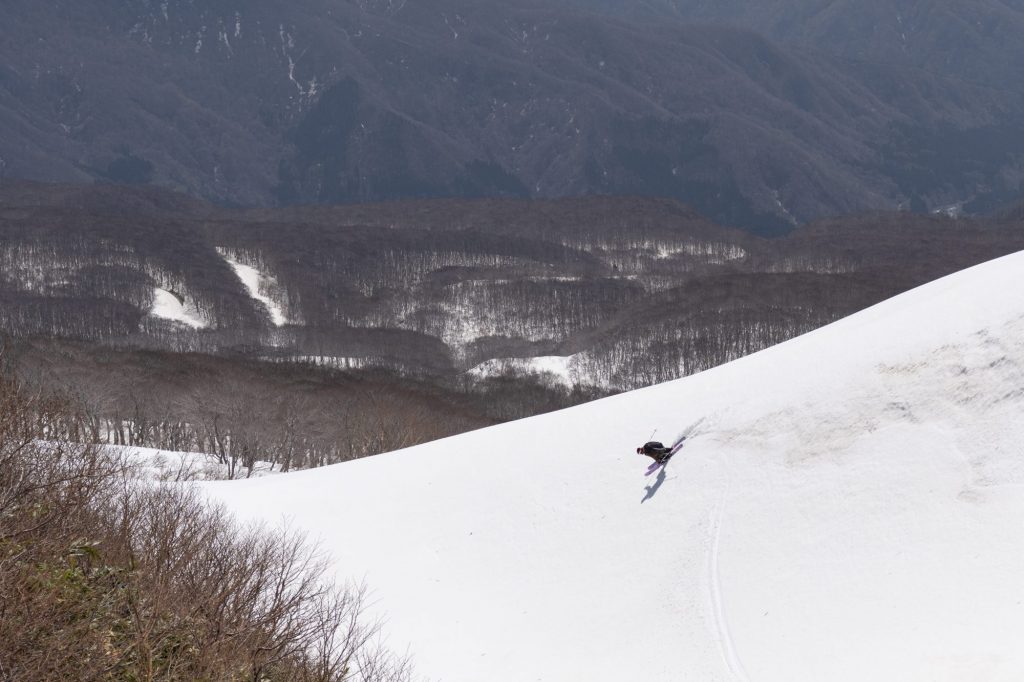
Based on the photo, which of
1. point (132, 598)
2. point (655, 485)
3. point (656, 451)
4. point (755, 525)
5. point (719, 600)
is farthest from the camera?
point (656, 451)

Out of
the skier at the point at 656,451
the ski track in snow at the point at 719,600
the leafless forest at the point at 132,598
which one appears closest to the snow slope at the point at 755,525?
the ski track in snow at the point at 719,600

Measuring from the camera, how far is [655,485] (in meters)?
45.8

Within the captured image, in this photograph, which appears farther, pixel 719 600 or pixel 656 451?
pixel 656 451

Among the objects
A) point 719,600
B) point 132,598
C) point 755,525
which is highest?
point 755,525

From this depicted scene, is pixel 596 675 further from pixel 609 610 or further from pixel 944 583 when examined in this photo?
pixel 944 583

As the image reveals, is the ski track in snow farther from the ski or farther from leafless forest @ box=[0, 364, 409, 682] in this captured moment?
leafless forest @ box=[0, 364, 409, 682]

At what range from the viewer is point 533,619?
4281cm

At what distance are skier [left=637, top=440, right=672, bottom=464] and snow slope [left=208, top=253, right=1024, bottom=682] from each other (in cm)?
46

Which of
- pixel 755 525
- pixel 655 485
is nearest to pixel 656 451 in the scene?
pixel 655 485

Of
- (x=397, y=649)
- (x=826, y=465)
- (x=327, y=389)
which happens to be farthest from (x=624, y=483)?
(x=327, y=389)

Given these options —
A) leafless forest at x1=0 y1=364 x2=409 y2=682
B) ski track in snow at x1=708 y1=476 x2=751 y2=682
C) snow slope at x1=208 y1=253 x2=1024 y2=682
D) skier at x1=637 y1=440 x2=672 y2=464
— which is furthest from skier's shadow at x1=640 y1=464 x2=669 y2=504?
leafless forest at x1=0 y1=364 x2=409 y2=682

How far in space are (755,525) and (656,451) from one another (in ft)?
18.5

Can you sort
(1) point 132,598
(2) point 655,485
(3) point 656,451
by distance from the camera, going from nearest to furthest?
1. (1) point 132,598
2. (2) point 655,485
3. (3) point 656,451

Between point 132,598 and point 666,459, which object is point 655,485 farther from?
point 132,598
